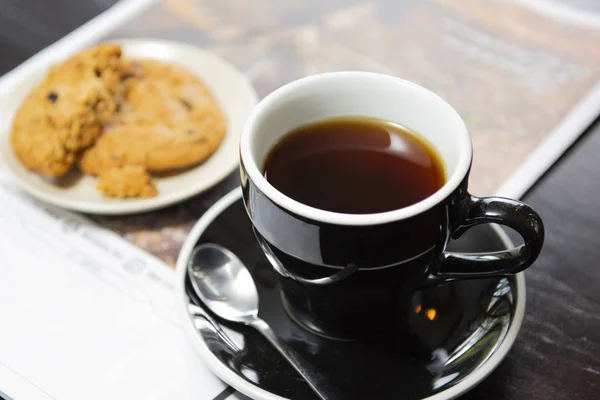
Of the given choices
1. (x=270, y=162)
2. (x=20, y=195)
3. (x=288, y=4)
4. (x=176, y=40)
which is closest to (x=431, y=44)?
(x=288, y=4)

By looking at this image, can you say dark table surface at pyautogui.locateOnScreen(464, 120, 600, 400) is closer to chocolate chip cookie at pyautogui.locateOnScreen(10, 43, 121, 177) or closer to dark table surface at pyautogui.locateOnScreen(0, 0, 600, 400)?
dark table surface at pyautogui.locateOnScreen(0, 0, 600, 400)

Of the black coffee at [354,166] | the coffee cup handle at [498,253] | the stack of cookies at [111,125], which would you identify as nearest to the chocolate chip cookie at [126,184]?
the stack of cookies at [111,125]

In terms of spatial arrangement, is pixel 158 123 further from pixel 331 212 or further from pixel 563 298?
pixel 563 298

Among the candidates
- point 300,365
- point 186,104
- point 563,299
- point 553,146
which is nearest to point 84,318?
point 300,365

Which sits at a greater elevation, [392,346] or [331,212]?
[331,212]

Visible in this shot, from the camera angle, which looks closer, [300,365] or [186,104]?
[300,365]

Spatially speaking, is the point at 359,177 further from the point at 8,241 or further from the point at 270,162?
the point at 8,241

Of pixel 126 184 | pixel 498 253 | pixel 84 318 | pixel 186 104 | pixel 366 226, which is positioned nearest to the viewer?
pixel 366 226
